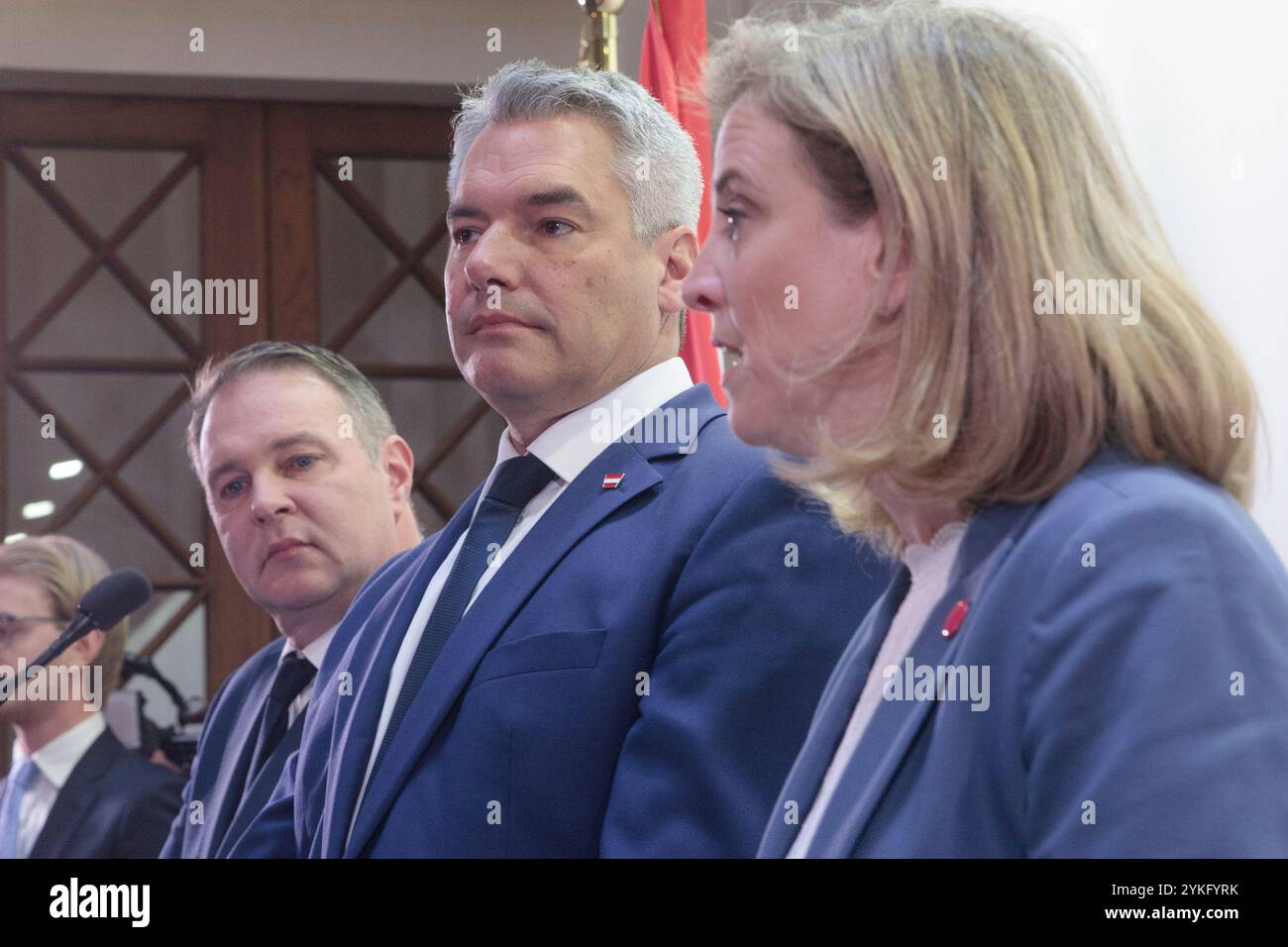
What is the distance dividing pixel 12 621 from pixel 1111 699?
2.17 m

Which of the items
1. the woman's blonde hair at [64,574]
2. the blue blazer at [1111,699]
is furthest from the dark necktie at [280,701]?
the blue blazer at [1111,699]

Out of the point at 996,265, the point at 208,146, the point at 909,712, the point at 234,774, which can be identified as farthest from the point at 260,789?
the point at 208,146

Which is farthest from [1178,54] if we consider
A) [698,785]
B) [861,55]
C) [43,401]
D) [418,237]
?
[43,401]

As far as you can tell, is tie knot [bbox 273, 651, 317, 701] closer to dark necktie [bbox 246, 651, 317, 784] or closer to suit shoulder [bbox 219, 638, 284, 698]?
dark necktie [bbox 246, 651, 317, 784]

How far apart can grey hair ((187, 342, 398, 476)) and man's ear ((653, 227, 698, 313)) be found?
647 millimetres

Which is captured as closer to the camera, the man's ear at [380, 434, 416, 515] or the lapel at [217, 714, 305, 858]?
the lapel at [217, 714, 305, 858]

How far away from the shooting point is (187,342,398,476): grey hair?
2.19 m

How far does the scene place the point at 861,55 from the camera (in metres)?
1.05

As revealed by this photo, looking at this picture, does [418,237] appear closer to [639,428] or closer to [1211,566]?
[639,428]

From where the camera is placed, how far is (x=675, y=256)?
5.64ft

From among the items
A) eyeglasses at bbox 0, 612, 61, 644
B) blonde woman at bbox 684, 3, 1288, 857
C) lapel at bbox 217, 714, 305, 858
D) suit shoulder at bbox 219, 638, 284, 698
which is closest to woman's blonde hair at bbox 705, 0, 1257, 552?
blonde woman at bbox 684, 3, 1288, 857

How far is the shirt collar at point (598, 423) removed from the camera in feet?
5.21

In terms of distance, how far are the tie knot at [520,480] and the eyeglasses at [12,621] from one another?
1300 mm
